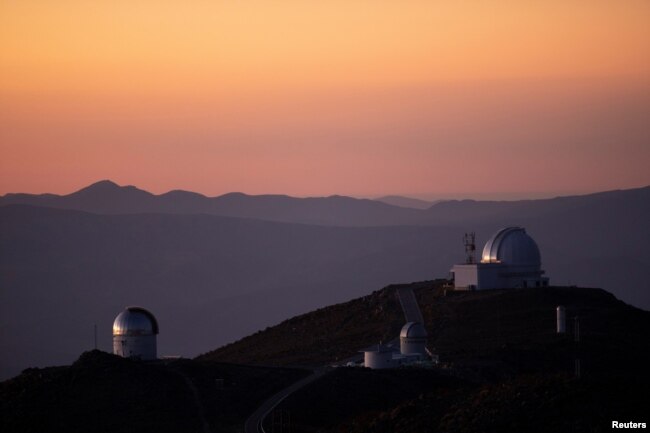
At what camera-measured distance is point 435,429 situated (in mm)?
53906

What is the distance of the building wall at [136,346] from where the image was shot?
3130 inches

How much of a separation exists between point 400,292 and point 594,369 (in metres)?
26.7

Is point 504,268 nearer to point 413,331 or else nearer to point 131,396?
point 413,331

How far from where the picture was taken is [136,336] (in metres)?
79.6

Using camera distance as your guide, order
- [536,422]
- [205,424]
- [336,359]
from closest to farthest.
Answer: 1. [536,422]
2. [205,424]
3. [336,359]

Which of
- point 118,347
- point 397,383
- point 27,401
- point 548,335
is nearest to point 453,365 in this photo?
point 397,383

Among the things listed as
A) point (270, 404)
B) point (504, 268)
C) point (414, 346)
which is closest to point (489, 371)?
point (414, 346)

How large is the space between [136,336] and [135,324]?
2.22ft

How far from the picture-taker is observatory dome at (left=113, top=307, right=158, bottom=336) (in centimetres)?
7962

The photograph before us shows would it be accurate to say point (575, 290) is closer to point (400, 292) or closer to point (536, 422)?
point (400, 292)

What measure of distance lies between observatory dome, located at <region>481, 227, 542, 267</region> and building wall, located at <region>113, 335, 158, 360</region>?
107 ft

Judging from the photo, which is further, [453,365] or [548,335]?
[548,335]

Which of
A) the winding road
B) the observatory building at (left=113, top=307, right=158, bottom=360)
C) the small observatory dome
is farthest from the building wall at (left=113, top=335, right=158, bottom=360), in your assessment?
the small observatory dome

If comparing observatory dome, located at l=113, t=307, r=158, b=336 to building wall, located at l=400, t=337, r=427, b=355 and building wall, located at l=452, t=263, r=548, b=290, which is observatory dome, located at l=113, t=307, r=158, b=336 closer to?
building wall, located at l=400, t=337, r=427, b=355
